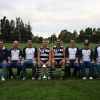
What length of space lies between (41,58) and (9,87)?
197 cm

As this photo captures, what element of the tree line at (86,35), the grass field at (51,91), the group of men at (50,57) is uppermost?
the tree line at (86,35)

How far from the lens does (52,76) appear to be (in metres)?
6.91

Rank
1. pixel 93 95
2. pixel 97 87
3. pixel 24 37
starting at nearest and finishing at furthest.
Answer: pixel 93 95 → pixel 97 87 → pixel 24 37

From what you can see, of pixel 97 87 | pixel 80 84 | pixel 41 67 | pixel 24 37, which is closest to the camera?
pixel 97 87

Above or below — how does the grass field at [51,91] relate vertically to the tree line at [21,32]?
below

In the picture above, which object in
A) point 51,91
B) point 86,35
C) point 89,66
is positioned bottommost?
point 51,91

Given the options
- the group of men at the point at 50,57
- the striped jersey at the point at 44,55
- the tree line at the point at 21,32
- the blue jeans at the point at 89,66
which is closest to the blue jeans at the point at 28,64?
the group of men at the point at 50,57

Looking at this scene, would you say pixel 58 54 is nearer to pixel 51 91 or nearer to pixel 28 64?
pixel 28 64

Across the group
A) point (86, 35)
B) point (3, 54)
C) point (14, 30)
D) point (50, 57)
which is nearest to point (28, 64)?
point (50, 57)

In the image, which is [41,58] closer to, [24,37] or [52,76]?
[52,76]

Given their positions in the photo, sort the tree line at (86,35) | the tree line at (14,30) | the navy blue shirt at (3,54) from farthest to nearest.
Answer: the tree line at (86,35), the tree line at (14,30), the navy blue shirt at (3,54)

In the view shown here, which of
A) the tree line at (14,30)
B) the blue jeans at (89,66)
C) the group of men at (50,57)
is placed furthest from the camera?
the tree line at (14,30)

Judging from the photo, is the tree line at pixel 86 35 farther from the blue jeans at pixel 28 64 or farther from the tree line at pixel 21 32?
the blue jeans at pixel 28 64

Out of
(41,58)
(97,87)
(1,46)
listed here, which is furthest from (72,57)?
(1,46)
